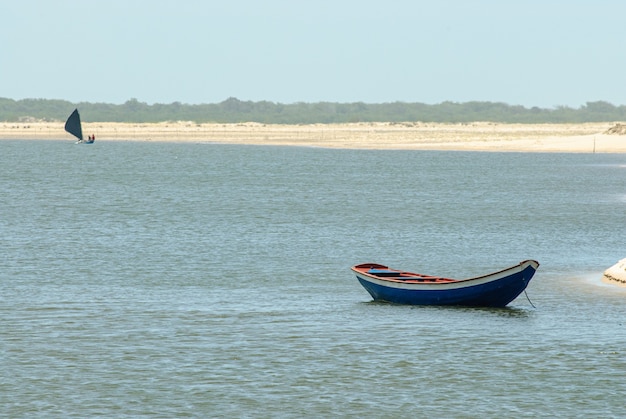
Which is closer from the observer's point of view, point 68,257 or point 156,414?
point 156,414

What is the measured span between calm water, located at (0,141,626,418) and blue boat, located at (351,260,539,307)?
40cm

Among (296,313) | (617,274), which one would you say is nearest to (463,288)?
(296,313)

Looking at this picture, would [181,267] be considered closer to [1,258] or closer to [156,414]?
[1,258]

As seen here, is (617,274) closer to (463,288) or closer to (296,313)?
(463,288)

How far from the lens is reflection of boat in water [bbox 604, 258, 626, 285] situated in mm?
33969

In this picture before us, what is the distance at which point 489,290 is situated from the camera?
30.5 m

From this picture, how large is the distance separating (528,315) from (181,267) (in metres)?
13.8

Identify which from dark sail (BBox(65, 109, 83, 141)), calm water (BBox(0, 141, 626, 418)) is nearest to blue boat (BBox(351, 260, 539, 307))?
calm water (BBox(0, 141, 626, 418))

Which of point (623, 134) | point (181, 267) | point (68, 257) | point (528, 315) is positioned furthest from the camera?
point (623, 134)

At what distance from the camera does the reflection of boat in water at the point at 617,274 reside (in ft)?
111

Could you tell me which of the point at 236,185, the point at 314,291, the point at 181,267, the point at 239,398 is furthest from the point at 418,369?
the point at 236,185

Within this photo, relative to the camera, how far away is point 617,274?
34.3 metres

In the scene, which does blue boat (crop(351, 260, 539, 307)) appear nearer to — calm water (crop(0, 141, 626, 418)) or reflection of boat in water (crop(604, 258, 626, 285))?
calm water (crop(0, 141, 626, 418))

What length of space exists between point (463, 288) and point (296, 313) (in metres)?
4.50
